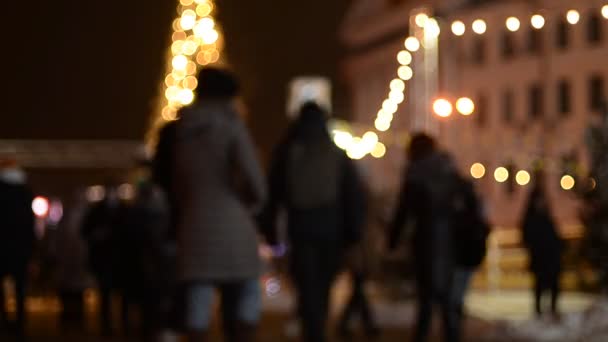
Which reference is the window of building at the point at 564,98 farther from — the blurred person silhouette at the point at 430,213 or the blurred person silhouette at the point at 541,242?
the blurred person silhouette at the point at 430,213

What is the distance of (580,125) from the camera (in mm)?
65750

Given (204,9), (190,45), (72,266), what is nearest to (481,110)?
(190,45)

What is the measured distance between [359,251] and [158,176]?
5.54 m

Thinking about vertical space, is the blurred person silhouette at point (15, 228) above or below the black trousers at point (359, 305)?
above

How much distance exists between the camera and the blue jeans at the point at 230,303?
7137 millimetres

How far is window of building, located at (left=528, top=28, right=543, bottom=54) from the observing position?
70.7 m

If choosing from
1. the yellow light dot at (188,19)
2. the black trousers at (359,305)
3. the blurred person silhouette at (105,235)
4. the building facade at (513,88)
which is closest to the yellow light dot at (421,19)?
the yellow light dot at (188,19)

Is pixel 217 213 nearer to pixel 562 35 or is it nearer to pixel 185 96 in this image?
pixel 185 96

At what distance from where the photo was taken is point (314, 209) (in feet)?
27.8

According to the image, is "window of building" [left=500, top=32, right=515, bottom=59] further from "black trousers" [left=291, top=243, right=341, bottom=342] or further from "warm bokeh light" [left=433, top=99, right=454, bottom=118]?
"black trousers" [left=291, top=243, right=341, bottom=342]

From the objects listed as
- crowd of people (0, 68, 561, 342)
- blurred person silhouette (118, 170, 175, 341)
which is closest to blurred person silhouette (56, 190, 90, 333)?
blurred person silhouette (118, 170, 175, 341)

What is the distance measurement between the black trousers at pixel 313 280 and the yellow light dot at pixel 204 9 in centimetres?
2133

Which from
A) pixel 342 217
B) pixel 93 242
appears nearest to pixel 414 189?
pixel 342 217

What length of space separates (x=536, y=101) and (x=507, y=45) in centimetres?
465
